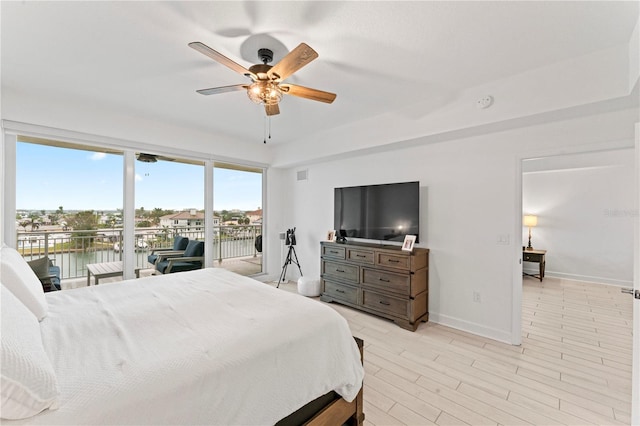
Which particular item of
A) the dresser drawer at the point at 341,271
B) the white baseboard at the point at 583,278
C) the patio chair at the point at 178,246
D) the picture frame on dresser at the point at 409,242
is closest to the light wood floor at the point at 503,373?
the dresser drawer at the point at 341,271

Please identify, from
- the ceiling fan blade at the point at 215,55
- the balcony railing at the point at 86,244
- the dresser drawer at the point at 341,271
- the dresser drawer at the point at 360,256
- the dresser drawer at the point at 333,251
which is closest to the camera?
the ceiling fan blade at the point at 215,55

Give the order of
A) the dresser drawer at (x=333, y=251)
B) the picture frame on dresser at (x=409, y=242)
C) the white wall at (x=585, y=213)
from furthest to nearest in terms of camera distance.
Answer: the white wall at (x=585, y=213) < the dresser drawer at (x=333, y=251) < the picture frame on dresser at (x=409, y=242)

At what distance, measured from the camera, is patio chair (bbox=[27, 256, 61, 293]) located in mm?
2936

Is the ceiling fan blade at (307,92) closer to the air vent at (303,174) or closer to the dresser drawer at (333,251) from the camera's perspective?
the dresser drawer at (333,251)

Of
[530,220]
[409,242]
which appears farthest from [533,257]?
[409,242]

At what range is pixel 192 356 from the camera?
1.20m

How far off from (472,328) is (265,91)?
3331 millimetres

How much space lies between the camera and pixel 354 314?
3.73 meters

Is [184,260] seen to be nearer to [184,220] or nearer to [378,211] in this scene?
A: [184,220]

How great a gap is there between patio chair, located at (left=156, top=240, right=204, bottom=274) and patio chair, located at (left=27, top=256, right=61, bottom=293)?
115 cm

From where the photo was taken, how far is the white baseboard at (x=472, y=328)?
2.96 metres

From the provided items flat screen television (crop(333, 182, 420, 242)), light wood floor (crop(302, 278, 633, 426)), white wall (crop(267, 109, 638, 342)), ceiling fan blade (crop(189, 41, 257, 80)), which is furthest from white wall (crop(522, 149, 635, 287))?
ceiling fan blade (crop(189, 41, 257, 80))

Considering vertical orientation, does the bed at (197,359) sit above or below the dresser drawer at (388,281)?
above

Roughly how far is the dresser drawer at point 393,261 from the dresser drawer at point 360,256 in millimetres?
123
